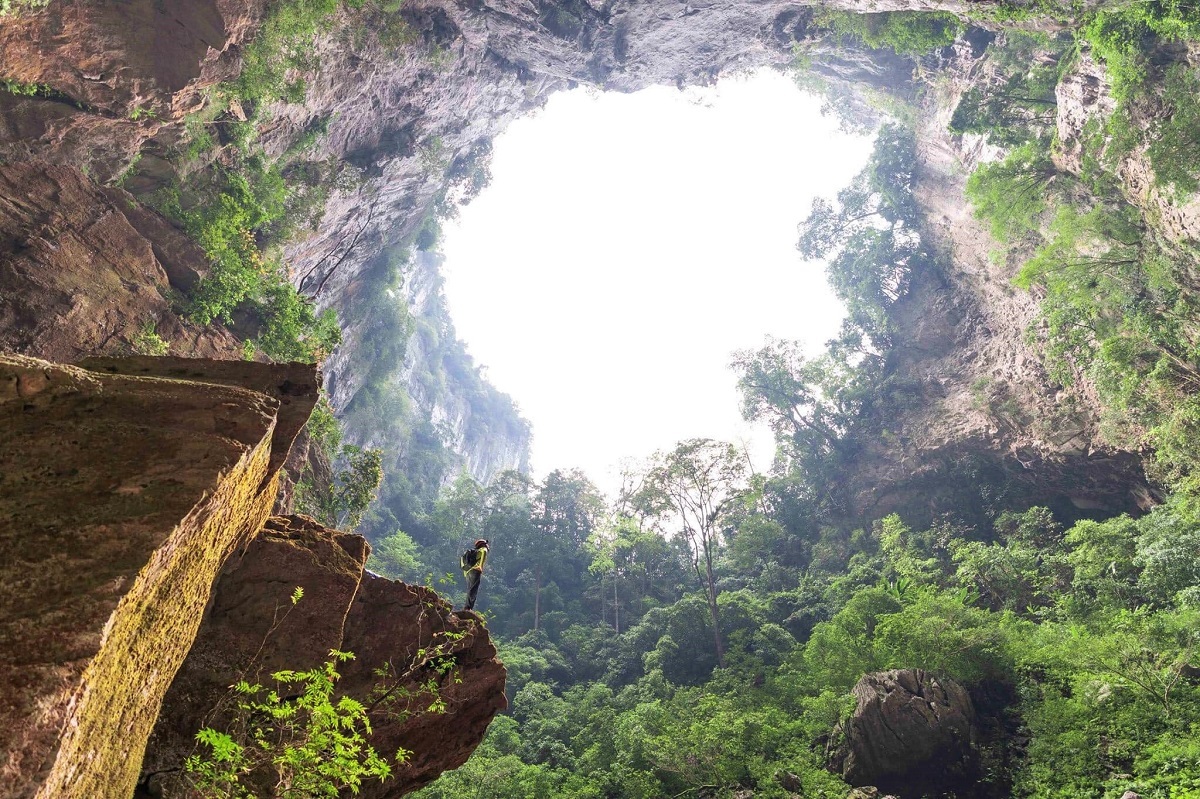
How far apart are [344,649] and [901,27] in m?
29.6

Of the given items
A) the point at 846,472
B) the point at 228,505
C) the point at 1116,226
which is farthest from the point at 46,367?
the point at 846,472

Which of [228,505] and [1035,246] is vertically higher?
[1035,246]

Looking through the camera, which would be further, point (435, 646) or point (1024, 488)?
point (1024, 488)

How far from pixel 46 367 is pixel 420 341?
168 feet

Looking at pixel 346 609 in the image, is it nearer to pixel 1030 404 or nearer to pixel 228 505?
pixel 228 505

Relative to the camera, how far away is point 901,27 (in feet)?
79.3

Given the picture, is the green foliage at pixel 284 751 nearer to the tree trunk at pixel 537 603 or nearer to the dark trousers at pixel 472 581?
the dark trousers at pixel 472 581

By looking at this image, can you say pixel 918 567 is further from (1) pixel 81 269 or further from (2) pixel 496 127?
(2) pixel 496 127

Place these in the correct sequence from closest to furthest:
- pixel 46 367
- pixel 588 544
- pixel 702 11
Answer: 1. pixel 46 367
2. pixel 702 11
3. pixel 588 544

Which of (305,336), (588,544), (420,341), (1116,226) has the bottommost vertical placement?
(305,336)

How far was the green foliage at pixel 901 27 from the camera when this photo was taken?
2369 cm

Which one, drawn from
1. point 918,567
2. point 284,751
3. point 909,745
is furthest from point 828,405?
point 284,751

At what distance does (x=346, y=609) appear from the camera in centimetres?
588

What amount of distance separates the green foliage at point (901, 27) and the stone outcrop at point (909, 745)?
77.4 feet
